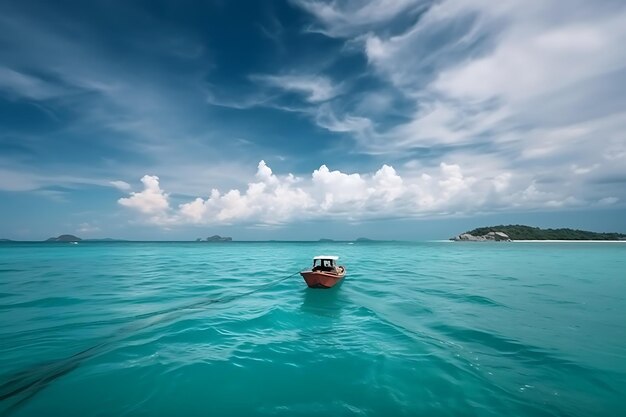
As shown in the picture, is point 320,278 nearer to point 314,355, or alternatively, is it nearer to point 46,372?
point 314,355

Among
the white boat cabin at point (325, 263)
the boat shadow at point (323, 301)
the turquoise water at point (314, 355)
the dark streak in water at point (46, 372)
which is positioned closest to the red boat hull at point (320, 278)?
the boat shadow at point (323, 301)

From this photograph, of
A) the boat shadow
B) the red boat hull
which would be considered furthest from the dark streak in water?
the red boat hull

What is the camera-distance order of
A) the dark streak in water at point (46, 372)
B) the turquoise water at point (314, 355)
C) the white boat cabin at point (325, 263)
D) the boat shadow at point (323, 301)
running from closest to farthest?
the turquoise water at point (314, 355), the dark streak in water at point (46, 372), the boat shadow at point (323, 301), the white boat cabin at point (325, 263)

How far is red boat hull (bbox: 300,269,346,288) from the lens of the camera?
26406 millimetres

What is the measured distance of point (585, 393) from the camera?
9.79 m

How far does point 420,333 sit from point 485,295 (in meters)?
13.3

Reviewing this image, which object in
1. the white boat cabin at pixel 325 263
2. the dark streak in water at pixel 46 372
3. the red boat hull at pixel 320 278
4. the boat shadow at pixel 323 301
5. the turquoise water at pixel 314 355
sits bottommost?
the boat shadow at pixel 323 301

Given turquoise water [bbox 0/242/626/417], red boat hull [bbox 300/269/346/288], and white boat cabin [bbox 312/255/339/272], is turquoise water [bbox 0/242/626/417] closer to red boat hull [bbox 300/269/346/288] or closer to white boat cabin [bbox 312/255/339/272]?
red boat hull [bbox 300/269/346/288]

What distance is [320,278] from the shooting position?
26.6 m

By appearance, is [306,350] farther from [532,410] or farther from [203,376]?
[532,410]

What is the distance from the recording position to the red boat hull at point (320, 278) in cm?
2641

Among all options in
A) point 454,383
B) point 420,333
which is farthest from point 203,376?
point 420,333

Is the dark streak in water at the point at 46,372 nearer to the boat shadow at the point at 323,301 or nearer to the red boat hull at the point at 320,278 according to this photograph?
the boat shadow at the point at 323,301

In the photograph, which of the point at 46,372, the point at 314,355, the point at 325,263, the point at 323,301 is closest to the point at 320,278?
the point at 323,301
